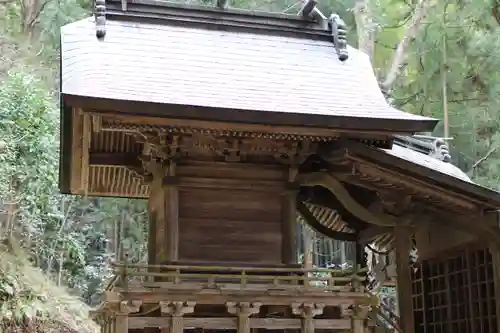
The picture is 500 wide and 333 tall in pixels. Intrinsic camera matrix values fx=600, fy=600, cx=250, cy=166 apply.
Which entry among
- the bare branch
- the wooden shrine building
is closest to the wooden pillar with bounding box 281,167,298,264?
the wooden shrine building

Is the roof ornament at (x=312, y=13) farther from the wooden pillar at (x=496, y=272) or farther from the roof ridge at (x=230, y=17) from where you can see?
the wooden pillar at (x=496, y=272)

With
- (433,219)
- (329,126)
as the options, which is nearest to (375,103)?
(329,126)

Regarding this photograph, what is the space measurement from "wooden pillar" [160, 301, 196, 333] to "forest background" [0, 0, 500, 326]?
229 inches

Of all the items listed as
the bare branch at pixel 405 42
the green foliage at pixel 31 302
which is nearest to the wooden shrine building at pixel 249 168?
the green foliage at pixel 31 302

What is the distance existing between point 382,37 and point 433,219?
1112 centimetres

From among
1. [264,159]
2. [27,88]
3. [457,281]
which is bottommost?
[457,281]

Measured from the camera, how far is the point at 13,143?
407 inches

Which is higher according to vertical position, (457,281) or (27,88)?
(27,88)

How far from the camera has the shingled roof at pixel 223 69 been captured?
17.9 feet

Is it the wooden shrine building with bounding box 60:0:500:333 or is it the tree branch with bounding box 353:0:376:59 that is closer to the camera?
the wooden shrine building with bounding box 60:0:500:333

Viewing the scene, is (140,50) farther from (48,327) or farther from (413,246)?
(48,327)

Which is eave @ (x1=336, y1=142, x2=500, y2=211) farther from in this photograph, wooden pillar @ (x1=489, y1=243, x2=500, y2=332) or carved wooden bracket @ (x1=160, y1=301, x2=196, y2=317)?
carved wooden bracket @ (x1=160, y1=301, x2=196, y2=317)

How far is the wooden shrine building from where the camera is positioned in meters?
5.49

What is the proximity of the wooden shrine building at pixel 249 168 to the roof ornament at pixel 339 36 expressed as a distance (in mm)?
17
